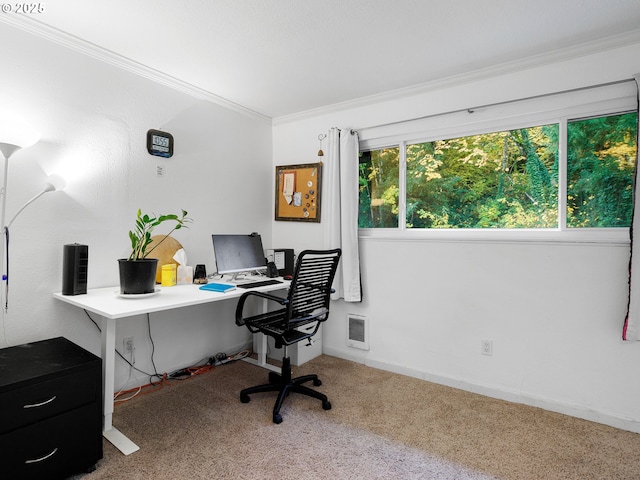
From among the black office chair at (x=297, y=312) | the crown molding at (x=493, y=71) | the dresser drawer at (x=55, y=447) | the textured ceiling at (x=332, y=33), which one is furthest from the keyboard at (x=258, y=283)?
the crown molding at (x=493, y=71)

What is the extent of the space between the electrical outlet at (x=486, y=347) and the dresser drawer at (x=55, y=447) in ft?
8.06

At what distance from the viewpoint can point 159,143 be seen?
2668mm

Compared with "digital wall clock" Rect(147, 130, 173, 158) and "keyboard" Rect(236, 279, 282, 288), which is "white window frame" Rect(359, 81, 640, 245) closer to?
"keyboard" Rect(236, 279, 282, 288)

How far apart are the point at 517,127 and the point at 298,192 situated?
1969 millimetres

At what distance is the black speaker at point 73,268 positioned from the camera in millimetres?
2037

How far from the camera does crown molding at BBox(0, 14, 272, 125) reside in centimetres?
199

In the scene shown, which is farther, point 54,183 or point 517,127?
point 517,127

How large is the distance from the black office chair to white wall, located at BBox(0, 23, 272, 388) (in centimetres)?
85

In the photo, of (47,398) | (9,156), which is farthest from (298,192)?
(47,398)

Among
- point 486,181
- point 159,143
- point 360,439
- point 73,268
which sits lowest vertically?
point 360,439

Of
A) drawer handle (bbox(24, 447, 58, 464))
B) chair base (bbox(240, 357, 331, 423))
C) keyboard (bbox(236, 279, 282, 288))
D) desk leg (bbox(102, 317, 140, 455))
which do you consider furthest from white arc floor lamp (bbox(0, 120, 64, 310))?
chair base (bbox(240, 357, 331, 423))

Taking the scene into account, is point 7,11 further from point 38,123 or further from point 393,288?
point 393,288

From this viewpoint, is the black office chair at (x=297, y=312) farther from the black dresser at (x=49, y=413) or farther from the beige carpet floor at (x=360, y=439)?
the black dresser at (x=49, y=413)

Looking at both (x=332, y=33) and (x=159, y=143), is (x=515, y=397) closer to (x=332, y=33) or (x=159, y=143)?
(x=332, y=33)
